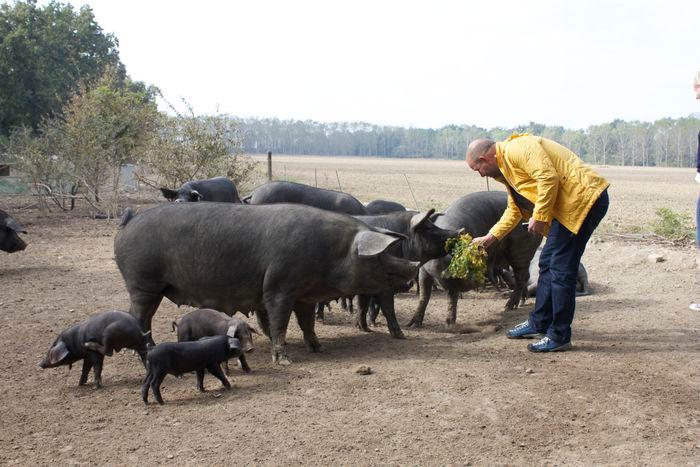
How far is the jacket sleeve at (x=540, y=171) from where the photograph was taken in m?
6.34

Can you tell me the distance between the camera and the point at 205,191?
13.9m

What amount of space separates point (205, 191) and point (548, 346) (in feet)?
28.3

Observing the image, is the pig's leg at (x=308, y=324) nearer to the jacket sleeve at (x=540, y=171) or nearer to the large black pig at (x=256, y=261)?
the large black pig at (x=256, y=261)

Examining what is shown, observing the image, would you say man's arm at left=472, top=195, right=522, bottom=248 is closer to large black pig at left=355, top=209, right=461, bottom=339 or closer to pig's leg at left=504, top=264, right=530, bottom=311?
large black pig at left=355, top=209, right=461, bottom=339

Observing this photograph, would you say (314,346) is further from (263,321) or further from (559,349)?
(559,349)

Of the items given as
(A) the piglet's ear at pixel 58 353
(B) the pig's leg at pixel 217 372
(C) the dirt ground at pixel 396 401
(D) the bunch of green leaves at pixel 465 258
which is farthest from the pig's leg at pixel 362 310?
(A) the piglet's ear at pixel 58 353

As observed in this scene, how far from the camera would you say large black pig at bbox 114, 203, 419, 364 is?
22.5 ft

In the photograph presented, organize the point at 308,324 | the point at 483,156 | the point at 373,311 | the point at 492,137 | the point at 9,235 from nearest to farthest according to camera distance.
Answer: the point at 483,156, the point at 308,324, the point at 373,311, the point at 9,235, the point at 492,137

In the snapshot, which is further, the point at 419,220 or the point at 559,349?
the point at 419,220

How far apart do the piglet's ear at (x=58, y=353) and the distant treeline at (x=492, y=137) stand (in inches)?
3479

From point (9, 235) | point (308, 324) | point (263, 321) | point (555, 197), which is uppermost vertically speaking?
point (555, 197)

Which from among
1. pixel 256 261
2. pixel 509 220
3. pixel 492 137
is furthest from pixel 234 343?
pixel 492 137

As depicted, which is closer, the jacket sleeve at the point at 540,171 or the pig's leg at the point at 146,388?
the pig's leg at the point at 146,388

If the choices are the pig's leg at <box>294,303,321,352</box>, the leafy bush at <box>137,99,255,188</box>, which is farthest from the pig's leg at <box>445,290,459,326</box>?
the leafy bush at <box>137,99,255,188</box>
